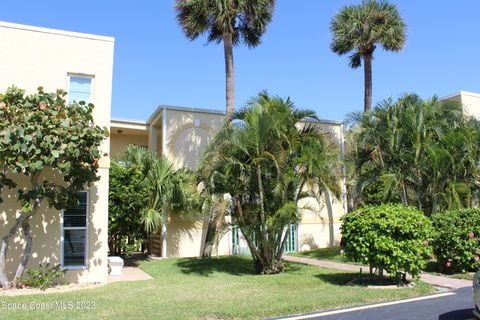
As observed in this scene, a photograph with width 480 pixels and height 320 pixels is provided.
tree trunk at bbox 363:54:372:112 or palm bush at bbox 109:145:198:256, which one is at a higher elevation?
tree trunk at bbox 363:54:372:112

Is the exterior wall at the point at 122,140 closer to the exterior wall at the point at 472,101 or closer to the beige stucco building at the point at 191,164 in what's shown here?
the beige stucco building at the point at 191,164

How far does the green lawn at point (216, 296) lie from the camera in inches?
299

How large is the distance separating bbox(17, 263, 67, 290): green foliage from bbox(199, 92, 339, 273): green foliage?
14.3ft

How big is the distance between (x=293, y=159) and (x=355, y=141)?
5.18 metres

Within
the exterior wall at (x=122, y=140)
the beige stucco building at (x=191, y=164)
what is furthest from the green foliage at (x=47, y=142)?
the exterior wall at (x=122, y=140)

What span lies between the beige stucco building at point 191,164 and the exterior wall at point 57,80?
6304 millimetres

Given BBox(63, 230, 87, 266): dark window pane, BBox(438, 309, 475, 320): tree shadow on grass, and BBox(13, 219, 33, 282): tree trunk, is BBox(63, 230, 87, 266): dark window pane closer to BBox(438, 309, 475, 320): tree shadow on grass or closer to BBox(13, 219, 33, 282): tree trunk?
BBox(13, 219, 33, 282): tree trunk

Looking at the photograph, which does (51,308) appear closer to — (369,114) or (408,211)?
(408,211)

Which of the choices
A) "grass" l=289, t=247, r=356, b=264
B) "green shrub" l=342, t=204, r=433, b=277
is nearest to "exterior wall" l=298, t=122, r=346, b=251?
"grass" l=289, t=247, r=356, b=264

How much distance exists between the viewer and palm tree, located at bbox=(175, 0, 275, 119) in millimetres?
16906

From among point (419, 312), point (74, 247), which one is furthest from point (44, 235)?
point (419, 312)

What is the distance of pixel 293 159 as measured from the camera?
1203 centimetres

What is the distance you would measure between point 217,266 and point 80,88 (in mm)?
6583

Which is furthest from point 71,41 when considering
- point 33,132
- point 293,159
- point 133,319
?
point 133,319
